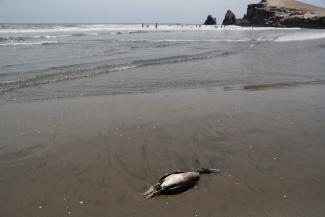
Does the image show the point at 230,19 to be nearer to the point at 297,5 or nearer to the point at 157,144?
the point at 297,5

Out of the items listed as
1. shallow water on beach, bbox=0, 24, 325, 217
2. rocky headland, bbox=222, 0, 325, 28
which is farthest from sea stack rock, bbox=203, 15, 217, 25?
shallow water on beach, bbox=0, 24, 325, 217

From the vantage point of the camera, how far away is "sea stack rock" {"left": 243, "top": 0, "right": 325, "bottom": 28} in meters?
71.4

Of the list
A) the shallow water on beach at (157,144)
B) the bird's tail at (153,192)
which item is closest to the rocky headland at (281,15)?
the shallow water on beach at (157,144)

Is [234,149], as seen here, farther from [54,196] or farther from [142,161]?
[54,196]

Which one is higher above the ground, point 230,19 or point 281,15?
point 281,15

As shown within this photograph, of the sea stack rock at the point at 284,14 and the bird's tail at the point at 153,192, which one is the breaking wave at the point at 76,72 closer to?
the bird's tail at the point at 153,192

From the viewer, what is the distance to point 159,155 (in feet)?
18.0

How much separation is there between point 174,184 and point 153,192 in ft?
0.91

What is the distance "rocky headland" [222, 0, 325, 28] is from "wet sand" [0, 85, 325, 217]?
68.6 meters

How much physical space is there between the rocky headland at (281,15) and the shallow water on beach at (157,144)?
219 ft

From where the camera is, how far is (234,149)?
573 centimetres

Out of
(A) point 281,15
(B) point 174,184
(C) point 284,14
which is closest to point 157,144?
(B) point 174,184

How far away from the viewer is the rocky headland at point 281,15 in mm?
71688

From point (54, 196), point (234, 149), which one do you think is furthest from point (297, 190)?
point (54, 196)
